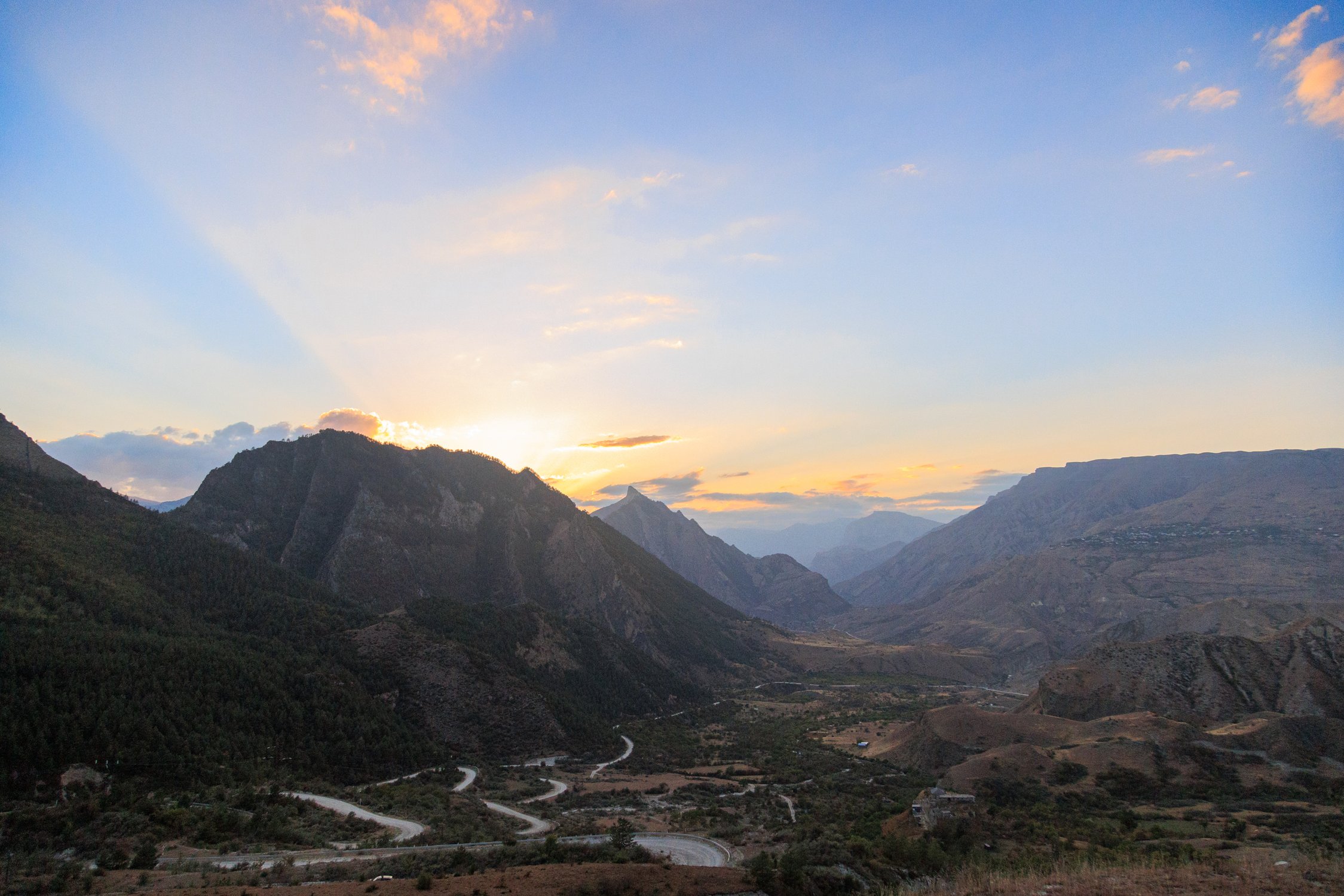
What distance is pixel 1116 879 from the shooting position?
22109 millimetres

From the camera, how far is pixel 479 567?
130875 mm

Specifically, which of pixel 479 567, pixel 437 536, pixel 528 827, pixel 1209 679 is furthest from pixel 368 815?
pixel 479 567

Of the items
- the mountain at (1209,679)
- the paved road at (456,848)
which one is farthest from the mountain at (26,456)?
the mountain at (1209,679)

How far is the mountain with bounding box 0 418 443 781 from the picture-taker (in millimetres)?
40188

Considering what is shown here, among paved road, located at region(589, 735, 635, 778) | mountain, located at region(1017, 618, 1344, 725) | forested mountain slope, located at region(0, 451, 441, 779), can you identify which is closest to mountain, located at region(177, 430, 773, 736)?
paved road, located at region(589, 735, 635, 778)

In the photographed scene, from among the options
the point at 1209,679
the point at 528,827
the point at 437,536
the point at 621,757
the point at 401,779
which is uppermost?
the point at 437,536

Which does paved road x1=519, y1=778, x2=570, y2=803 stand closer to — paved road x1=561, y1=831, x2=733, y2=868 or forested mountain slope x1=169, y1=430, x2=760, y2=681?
paved road x1=561, y1=831, x2=733, y2=868

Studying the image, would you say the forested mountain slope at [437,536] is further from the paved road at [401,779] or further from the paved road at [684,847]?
the paved road at [684,847]

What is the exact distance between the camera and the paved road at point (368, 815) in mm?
35872

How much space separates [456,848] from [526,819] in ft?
41.7

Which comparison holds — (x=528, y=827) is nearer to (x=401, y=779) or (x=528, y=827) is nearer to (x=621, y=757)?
(x=401, y=779)

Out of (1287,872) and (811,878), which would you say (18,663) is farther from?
(1287,872)

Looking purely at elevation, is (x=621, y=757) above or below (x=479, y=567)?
below

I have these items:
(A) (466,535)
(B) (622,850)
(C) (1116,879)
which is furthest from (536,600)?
(C) (1116,879)
